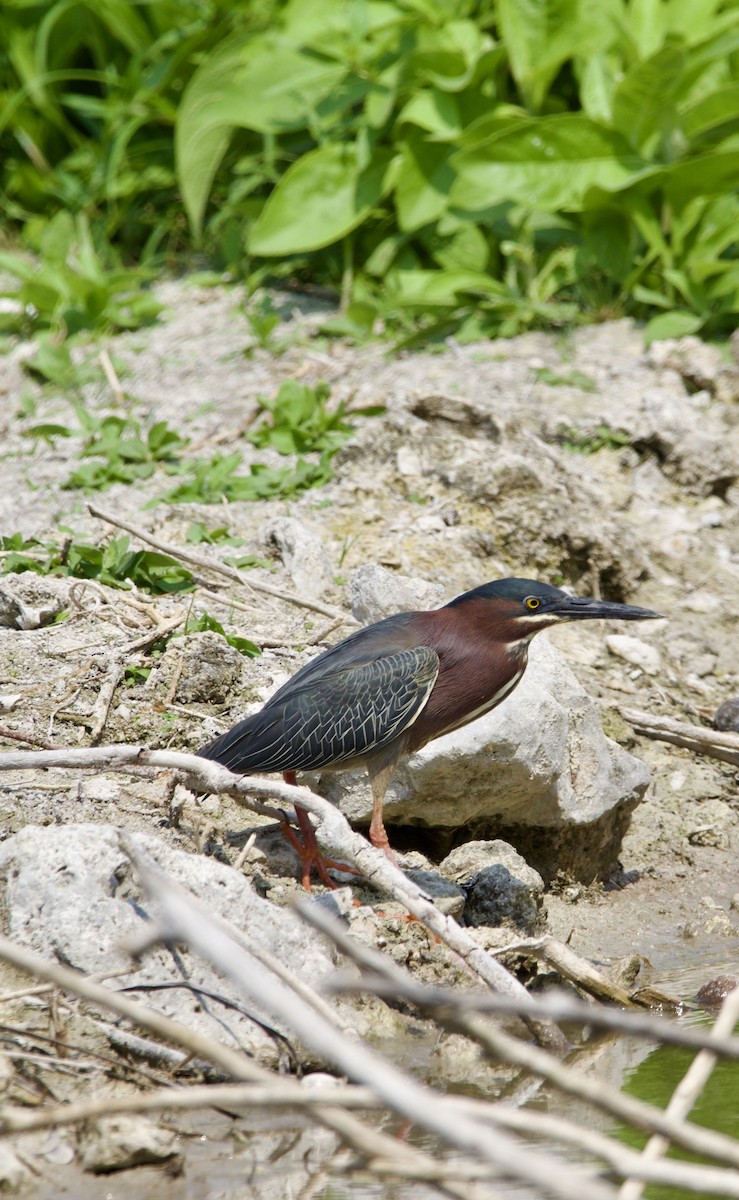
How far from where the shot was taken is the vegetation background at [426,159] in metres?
7.52

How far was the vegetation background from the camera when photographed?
24.7 ft

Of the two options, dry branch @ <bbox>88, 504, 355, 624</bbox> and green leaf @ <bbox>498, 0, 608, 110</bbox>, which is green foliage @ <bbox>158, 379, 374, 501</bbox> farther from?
green leaf @ <bbox>498, 0, 608, 110</bbox>

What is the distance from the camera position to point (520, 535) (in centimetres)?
625

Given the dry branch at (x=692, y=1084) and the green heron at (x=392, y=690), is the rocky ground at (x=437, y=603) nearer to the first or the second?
the green heron at (x=392, y=690)

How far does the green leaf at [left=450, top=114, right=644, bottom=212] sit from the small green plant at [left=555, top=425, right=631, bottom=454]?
1.35 m

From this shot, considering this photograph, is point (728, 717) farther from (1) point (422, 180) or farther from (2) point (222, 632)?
(1) point (422, 180)

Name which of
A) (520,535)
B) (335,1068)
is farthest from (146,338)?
(335,1068)

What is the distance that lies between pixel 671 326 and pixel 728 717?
2.73m

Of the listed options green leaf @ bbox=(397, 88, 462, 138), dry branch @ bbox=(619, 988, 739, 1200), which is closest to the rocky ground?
green leaf @ bbox=(397, 88, 462, 138)

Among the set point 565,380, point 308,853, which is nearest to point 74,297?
point 565,380

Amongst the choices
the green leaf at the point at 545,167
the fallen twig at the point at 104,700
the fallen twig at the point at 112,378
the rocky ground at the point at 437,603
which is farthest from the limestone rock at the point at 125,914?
the green leaf at the point at 545,167

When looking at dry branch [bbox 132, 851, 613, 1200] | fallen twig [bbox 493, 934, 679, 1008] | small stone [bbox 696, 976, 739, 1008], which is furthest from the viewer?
small stone [bbox 696, 976, 739, 1008]

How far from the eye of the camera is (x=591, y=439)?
23.1 ft

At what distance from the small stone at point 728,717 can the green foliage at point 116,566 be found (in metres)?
2.18
